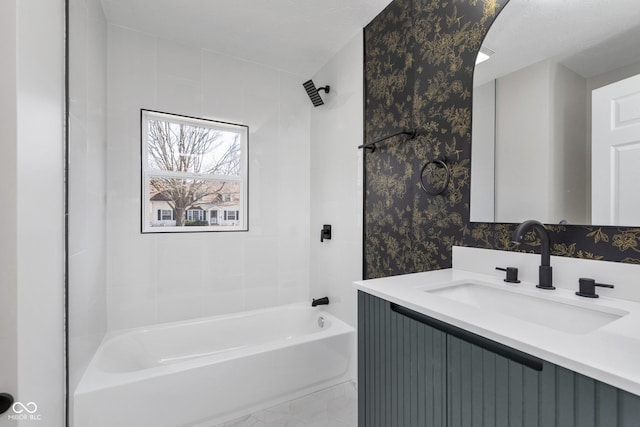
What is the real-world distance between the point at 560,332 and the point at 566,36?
3.40ft

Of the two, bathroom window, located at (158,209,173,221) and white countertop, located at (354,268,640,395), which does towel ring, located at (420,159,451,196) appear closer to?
white countertop, located at (354,268,640,395)

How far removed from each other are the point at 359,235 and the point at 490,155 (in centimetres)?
106

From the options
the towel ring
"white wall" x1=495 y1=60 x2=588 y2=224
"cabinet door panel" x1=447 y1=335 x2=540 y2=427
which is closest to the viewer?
"cabinet door panel" x1=447 y1=335 x2=540 y2=427

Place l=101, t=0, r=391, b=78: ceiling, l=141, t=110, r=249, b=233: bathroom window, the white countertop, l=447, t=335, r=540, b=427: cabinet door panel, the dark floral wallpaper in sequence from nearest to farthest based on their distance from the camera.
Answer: the white countertop
l=447, t=335, r=540, b=427: cabinet door panel
the dark floral wallpaper
l=101, t=0, r=391, b=78: ceiling
l=141, t=110, r=249, b=233: bathroom window

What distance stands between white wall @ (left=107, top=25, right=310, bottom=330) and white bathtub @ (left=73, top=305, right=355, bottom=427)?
0.52 feet

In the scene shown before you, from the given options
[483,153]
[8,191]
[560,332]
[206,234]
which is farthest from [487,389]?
[206,234]

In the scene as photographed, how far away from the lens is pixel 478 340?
0.73 m

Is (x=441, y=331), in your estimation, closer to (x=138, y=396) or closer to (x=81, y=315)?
(x=138, y=396)

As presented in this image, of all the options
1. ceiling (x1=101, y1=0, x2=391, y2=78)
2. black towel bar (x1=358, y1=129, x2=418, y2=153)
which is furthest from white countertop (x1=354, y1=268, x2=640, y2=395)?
ceiling (x1=101, y1=0, x2=391, y2=78)

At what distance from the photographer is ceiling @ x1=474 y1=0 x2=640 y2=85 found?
90 centimetres

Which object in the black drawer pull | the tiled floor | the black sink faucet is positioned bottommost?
the tiled floor

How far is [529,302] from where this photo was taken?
3.24 ft

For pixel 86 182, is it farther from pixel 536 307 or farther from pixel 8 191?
pixel 536 307

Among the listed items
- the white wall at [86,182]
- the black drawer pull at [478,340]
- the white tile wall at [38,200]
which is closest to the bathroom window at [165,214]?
the white wall at [86,182]
